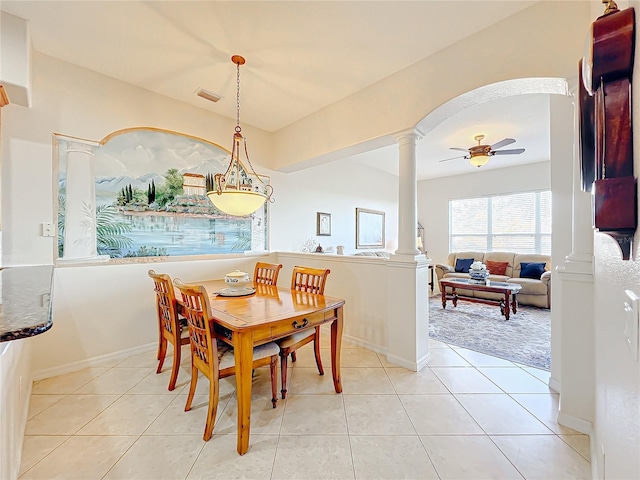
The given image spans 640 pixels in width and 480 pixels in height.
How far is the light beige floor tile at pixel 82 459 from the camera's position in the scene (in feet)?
4.71

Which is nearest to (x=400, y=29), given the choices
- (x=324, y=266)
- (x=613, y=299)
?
(x=613, y=299)

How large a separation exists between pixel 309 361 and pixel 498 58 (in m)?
3.03

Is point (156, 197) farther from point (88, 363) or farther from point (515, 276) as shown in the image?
point (515, 276)

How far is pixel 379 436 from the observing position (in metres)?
1.70

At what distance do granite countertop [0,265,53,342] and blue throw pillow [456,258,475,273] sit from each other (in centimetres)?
641

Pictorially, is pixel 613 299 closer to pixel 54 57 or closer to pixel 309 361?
pixel 309 361

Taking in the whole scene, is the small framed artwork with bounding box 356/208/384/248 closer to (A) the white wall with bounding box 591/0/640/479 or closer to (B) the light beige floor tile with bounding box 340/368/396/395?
(B) the light beige floor tile with bounding box 340/368/396/395

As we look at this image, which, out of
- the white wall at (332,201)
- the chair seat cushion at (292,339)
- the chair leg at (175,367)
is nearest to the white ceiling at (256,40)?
the white wall at (332,201)

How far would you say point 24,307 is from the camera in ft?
3.21

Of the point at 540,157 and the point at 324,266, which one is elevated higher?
the point at 540,157

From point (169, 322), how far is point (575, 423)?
2960 mm

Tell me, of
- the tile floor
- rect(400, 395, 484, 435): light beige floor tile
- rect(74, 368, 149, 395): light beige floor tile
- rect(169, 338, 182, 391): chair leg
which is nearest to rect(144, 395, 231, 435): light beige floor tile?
the tile floor

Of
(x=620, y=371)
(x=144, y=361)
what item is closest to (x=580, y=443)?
(x=620, y=371)

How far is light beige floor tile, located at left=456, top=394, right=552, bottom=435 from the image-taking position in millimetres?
1752
